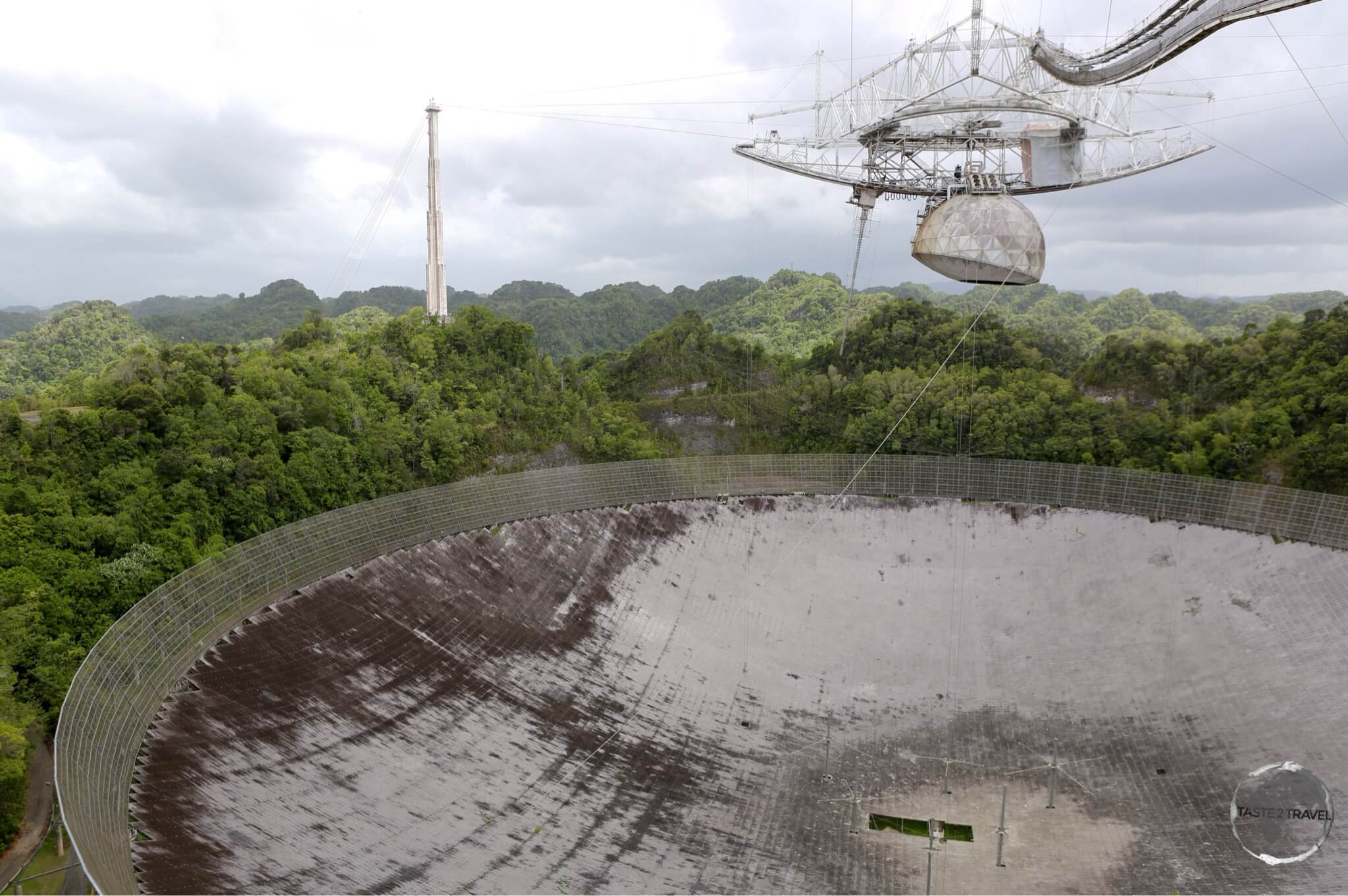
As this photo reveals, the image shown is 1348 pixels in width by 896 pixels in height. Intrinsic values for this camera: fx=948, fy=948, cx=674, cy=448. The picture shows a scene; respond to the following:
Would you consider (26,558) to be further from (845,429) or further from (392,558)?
(845,429)

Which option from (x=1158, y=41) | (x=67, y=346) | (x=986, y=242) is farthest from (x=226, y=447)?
(x=67, y=346)

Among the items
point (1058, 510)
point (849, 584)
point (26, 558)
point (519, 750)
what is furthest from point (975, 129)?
point (26, 558)

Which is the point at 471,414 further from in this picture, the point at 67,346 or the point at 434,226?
the point at 67,346

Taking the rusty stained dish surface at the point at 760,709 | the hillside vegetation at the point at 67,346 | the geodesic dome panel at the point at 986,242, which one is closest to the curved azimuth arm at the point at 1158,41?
the geodesic dome panel at the point at 986,242

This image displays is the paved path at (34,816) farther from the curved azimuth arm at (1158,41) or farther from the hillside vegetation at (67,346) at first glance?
the hillside vegetation at (67,346)

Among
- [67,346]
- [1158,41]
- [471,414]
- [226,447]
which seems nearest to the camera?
[1158,41]

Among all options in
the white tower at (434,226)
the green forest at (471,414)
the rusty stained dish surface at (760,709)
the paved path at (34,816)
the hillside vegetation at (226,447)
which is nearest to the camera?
the rusty stained dish surface at (760,709)

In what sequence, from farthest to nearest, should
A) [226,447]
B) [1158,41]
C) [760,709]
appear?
[226,447] < [760,709] < [1158,41]
